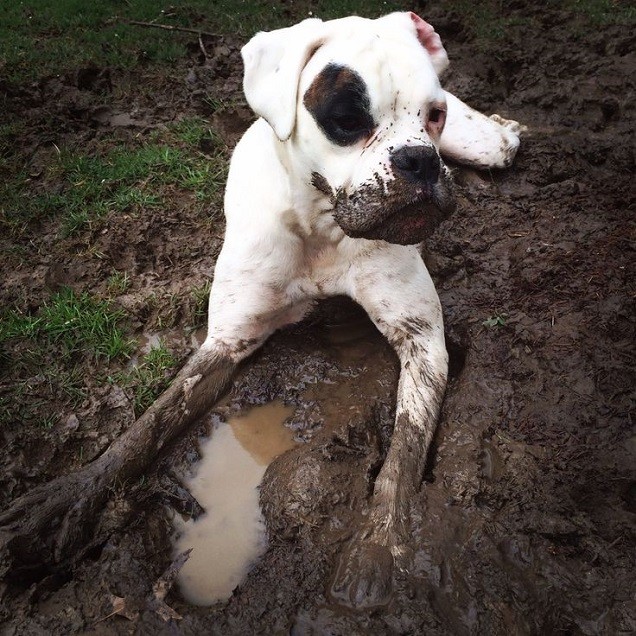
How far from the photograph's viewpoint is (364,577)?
2.30 metres

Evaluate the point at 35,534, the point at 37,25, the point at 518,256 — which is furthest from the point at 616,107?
the point at 37,25

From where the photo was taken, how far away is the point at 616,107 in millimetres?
4625

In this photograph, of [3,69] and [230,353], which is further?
[3,69]

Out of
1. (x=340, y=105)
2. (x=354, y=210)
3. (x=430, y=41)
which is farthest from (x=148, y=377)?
(x=430, y=41)

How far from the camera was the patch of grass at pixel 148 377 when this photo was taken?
10.6 feet

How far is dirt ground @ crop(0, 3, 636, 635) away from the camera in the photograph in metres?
2.28

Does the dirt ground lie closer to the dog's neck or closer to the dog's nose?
the dog's neck

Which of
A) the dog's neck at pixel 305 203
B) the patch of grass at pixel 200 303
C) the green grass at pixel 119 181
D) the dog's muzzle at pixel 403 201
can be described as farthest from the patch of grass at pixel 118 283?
the dog's muzzle at pixel 403 201

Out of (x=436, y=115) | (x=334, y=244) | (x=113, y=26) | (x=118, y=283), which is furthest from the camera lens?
(x=113, y=26)

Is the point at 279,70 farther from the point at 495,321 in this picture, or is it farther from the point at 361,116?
the point at 495,321

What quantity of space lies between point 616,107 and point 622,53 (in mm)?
771

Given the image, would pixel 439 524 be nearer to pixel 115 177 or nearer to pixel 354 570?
pixel 354 570

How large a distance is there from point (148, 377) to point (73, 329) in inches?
22.4

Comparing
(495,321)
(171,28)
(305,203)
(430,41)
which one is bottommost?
(495,321)
